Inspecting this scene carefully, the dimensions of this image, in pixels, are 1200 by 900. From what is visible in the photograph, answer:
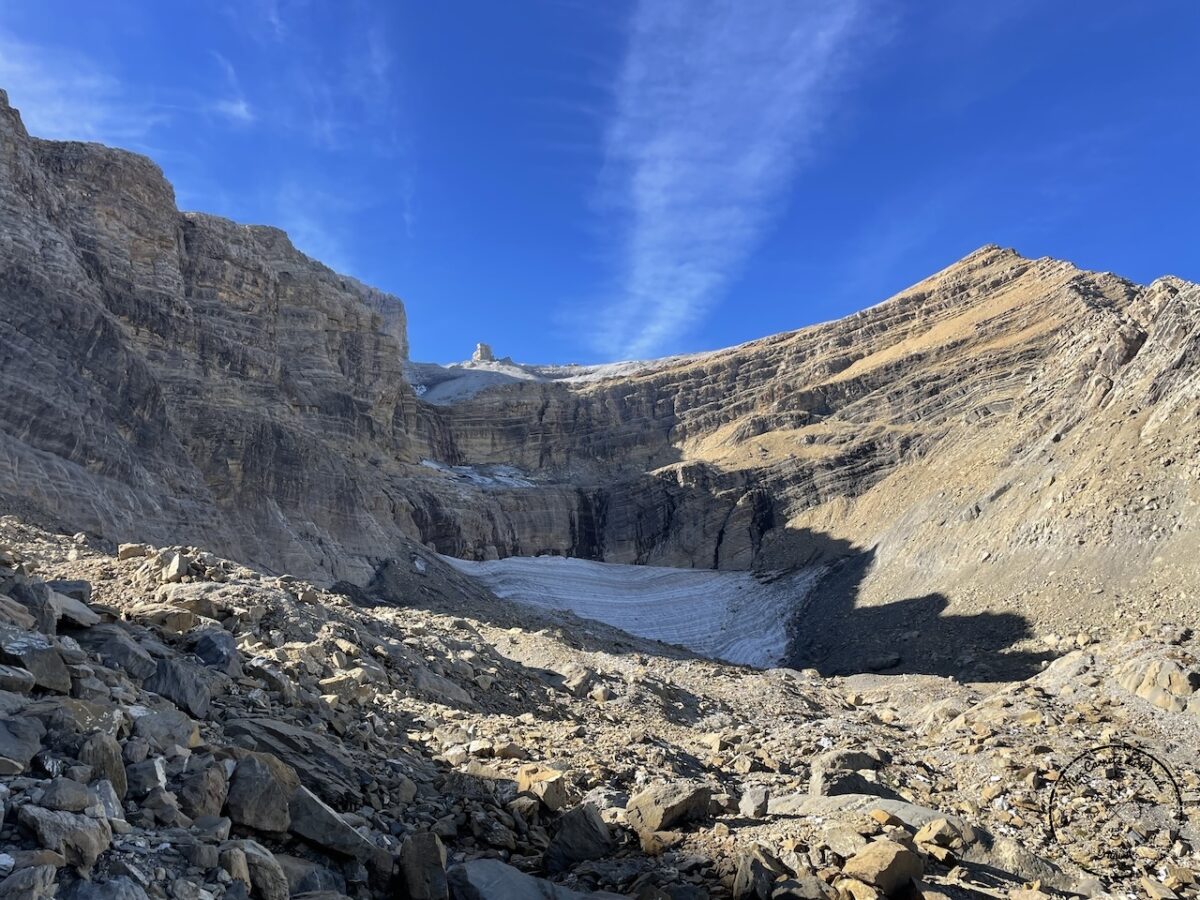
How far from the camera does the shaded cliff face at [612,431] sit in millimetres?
32969

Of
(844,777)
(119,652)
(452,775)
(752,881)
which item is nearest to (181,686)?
(119,652)

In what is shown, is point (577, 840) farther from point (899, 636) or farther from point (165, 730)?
point (899, 636)

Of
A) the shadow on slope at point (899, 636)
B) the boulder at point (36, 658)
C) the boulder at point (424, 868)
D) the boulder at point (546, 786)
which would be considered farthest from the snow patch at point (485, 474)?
the boulder at point (424, 868)

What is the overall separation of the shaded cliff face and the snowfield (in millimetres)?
3636

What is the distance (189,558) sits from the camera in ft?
53.9

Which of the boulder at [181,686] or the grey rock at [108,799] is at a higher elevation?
the boulder at [181,686]

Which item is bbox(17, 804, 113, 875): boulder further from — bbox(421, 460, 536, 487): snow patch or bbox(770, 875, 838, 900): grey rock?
bbox(421, 460, 536, 487): snow patch

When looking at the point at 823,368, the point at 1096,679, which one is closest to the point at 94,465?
the point at 1096,679

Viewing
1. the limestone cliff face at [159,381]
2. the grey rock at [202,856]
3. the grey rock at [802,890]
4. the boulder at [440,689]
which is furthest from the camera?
the limestone cliff face at [159,381]

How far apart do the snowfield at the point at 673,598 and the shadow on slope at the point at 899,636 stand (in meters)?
1.96

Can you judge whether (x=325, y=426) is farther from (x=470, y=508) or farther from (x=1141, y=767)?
(x=1141, y=767)

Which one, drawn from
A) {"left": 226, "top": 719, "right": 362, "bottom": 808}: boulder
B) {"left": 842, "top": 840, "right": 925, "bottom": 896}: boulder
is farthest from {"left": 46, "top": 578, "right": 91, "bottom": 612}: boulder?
{"left": 842, "top": 840, "right": 925, "bottom": 896}: boulder

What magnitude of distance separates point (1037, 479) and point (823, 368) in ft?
131

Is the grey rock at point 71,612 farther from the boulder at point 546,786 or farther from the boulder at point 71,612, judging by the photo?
the boulder at point 546,786
